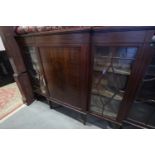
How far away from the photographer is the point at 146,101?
2.68 ft

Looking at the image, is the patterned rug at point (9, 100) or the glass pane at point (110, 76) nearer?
the glass pane at point (110, 76)

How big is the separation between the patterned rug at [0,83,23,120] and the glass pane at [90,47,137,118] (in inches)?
54.9

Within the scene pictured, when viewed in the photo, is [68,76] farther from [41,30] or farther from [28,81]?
[28,81]

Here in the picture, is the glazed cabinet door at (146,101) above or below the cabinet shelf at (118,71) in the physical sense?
below

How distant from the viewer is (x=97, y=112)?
1160 mm

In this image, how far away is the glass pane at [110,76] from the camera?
2.53ft

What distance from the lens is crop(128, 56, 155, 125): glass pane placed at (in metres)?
0.72

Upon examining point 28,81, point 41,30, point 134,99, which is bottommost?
point 28,81

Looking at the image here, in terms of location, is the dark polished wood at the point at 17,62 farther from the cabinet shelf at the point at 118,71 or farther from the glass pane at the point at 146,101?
the glass pane at the point at 146,101

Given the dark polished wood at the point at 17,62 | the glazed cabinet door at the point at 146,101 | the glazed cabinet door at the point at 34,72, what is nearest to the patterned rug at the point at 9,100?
the dark polished wood at the point at 17,62

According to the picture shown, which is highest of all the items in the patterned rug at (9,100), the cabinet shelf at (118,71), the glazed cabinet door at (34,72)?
the cabinet shelf at (118,71)

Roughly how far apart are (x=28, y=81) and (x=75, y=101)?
3.04ft

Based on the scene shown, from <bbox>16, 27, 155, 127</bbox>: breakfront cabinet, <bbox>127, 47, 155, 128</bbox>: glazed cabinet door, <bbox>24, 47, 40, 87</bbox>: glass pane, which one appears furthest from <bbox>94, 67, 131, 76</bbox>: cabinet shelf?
<bbox>24, 47, 40, 87</bbox>: glass pane
